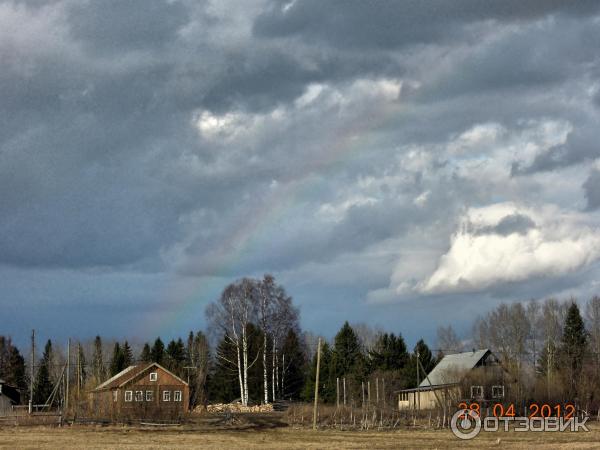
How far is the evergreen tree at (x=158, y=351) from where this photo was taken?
107812 millimetres

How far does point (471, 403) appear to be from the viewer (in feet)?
211

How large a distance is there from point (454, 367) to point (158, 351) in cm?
4637

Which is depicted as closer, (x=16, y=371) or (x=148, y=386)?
(x=148, y=386)

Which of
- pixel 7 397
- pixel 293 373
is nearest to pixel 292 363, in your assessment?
pixel 293 373

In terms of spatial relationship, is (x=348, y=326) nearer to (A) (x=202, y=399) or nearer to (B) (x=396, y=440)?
(A) (x=202, y=399)

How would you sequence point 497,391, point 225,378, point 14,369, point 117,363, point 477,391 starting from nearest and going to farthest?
point 477,391, point 497,391, point 225,378, point 117,363, point 14,369

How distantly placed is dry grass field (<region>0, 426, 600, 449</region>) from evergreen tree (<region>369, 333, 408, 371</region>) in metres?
38.1

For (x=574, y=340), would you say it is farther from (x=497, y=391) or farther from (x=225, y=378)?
(x=225, y=378)

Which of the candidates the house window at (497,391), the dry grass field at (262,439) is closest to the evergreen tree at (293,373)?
the house window at (497,391)

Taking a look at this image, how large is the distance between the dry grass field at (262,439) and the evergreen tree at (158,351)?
52.7 metres

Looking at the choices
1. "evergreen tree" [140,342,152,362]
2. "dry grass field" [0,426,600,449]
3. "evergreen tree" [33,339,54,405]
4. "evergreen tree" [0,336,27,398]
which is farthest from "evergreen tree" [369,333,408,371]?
"evergreen tree" [0,336,27,398]

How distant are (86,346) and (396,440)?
135 metres

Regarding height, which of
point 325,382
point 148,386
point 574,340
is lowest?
point 325,382

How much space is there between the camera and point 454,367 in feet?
252
